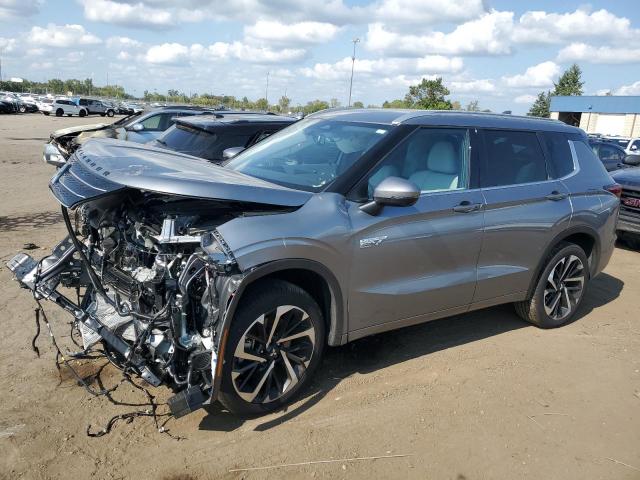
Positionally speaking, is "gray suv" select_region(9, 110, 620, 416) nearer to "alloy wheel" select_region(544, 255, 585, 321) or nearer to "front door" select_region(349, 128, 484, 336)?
"front door" select_region(349, 128, 484, 336)

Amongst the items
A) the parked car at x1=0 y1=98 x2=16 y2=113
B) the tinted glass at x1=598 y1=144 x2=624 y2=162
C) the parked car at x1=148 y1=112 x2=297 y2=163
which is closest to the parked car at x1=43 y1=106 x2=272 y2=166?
the parked car at x1=148 y1=112 x2=297 y2=163

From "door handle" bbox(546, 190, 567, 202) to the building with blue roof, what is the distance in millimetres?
48654

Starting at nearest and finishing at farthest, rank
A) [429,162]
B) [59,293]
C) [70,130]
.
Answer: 1. [59,293]
2. [429,162]
3. [70,130]

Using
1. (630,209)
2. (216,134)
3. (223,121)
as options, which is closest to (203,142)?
(216,134)

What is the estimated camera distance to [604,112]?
166 ft

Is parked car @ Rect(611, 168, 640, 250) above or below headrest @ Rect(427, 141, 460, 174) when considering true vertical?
below

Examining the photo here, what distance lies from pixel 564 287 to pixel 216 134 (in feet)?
17.1

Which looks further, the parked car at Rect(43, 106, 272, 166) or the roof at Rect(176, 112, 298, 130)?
the parked car at Rect(43, 106, 272, 166)

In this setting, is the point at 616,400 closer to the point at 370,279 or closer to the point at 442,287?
the point at 442,287

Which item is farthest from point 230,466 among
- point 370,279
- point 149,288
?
point 370,279

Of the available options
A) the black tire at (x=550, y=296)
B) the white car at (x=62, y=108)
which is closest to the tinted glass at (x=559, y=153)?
the black tire at (x=550, y=296)

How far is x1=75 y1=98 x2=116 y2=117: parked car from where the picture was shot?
49.6m

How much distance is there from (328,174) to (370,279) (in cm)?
80

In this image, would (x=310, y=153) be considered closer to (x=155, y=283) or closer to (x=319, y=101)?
(x=155, y=283)
